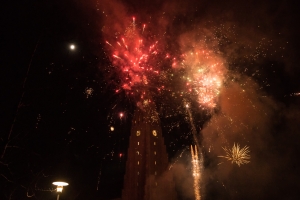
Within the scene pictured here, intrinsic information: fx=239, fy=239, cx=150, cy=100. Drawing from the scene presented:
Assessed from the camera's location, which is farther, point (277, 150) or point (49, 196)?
point (277, 150)

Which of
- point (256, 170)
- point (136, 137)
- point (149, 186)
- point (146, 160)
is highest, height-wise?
point (136, 137)

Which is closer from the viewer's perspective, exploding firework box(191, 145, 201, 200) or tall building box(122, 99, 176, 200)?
exploding firework box(191, 145, 201, 200)

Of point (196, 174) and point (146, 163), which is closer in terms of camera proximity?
point (196, 174)

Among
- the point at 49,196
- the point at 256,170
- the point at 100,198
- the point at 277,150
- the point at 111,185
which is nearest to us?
the point at 49,196

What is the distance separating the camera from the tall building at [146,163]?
1924 inches

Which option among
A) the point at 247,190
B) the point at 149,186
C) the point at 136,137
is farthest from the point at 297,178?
the point at 136,137

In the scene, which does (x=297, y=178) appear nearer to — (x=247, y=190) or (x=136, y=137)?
(x=247, y=190)

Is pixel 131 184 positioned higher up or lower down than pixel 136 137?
lower down

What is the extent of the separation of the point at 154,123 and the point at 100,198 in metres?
19.8

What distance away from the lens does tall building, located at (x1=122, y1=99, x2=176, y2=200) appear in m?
48.9

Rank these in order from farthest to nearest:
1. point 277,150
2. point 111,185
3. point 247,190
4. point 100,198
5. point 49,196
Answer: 1. point 111,185
2. point 100,198
3. point 247,190
4. point 277,150
5. point 49,196

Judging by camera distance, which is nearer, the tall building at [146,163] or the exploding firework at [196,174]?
the exploding firework at [196,174]

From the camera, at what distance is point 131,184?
164 feet

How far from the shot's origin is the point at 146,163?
164 feet
